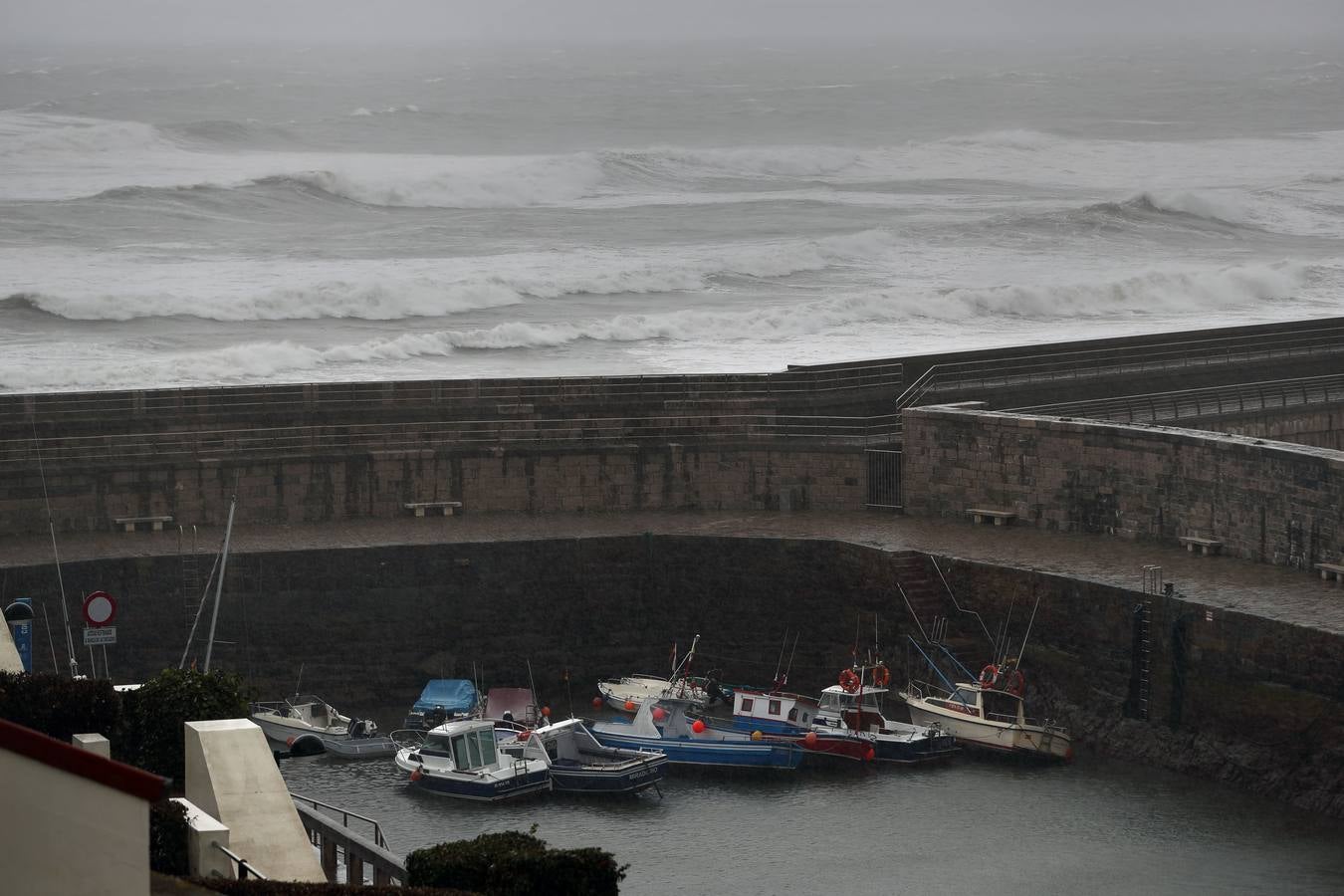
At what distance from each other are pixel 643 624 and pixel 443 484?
313 cm

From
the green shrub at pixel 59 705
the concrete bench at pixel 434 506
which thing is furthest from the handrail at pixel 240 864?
the concrete bench at pixel 434 506

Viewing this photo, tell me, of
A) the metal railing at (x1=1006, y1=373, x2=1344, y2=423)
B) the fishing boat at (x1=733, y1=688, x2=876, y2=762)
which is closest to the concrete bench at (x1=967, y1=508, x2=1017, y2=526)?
the metal railing at (x1=1006, y1=373, x2=1344, y2=423)

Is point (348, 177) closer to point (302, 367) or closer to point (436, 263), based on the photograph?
point (436, 263)

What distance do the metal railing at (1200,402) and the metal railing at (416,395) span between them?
3587 millimetres

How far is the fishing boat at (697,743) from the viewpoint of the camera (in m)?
21.1

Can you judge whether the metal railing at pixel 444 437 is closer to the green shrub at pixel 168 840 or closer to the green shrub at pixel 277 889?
the green shrub at pixel 168 840

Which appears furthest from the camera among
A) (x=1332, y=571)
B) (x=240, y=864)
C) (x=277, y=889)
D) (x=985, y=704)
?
(x=985, y=704)

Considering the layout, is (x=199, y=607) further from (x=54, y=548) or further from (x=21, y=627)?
(x=21, y=627)

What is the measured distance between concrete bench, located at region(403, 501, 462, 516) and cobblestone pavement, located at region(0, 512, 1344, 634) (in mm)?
138

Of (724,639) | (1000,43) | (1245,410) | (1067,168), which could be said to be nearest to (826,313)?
(1245,410)

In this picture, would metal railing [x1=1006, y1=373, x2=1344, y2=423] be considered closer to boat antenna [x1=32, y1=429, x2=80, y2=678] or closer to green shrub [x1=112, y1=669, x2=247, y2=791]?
boat antenna [x1=32, y1=429, x2=80, y2=678]

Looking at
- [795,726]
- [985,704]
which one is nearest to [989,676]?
[985,704]

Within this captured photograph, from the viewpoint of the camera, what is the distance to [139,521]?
23797 mm

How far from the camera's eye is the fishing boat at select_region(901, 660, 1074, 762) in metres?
21.1
